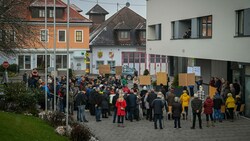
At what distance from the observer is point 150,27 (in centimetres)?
4744

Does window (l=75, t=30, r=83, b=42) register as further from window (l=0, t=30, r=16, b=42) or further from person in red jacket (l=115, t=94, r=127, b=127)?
window (l=0, t=30, r=16, b=42)

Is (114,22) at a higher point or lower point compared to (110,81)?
higher

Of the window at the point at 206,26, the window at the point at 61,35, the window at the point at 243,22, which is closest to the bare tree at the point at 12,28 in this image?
the window at the point at 243,22

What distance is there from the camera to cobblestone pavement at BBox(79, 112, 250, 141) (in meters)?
20.0

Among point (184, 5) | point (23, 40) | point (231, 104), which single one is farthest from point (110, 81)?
point (23, 40)

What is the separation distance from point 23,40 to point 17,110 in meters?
5.73

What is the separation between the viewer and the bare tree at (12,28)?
55.0 ft

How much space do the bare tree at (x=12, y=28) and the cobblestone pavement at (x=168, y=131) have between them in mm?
5572

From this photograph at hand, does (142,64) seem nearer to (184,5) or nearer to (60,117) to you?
(184,5)

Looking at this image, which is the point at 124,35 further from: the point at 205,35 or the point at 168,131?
the point at 168,131

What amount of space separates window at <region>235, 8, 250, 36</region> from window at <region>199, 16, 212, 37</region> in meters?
4.48

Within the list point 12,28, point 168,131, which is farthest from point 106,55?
point 12,28

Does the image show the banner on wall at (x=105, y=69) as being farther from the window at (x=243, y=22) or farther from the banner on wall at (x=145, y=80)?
the window at (x=243, y=22)

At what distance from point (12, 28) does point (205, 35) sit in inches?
703
